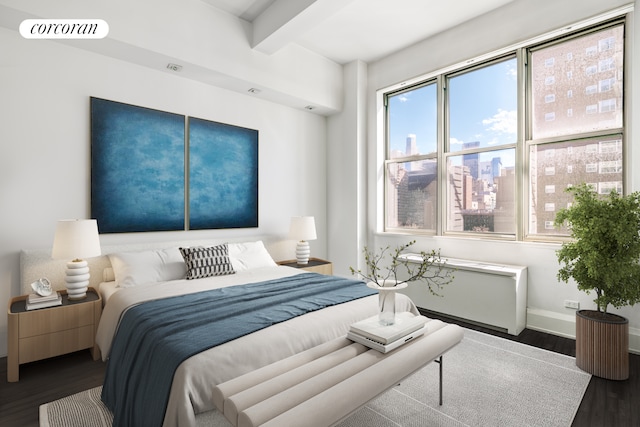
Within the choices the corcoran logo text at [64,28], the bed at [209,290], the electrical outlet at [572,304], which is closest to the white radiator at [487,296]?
the electrical outlet at [572,304]

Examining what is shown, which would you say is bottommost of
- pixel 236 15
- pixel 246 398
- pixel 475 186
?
pixel 246 398

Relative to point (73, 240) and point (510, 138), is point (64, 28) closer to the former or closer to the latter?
point (73, 240)

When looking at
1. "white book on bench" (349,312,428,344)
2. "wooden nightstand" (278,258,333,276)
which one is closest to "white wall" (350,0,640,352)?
"wooden nightstand" (278,258,333,276)

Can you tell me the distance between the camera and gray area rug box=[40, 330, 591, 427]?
6.23ft

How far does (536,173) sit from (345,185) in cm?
236

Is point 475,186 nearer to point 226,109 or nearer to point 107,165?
point 226,109

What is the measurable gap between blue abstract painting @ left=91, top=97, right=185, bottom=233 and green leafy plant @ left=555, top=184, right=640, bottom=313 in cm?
368

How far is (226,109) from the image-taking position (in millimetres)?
3955

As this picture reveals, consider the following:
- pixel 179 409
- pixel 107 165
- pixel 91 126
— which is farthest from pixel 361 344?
pixel 91 126

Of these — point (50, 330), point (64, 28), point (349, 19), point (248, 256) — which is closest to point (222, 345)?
point (50, 330)

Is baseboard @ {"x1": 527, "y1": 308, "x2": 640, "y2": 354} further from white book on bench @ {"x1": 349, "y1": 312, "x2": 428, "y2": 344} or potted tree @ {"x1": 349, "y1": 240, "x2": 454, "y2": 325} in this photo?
white book on bench @ {"x1": 349, "y1": 312, "x2": 428, "y2": 344}

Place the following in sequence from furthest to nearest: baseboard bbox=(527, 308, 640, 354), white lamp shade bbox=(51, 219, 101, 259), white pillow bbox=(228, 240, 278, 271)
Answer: white pillow bbox=(228, 240, 278, 271)
baseboard bbox=(527, 308, 640, 354)
white lamp shade bbox=(51, 219, 101, 259)

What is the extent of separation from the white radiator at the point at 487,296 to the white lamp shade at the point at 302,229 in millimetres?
1681

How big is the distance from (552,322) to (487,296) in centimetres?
62
